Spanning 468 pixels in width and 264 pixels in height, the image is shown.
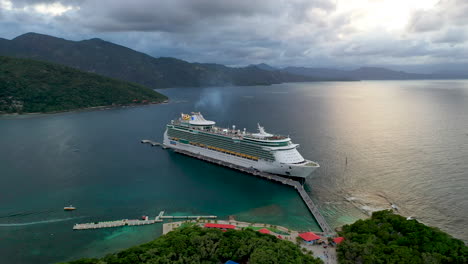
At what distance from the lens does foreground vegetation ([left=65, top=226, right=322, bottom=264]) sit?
26859mm

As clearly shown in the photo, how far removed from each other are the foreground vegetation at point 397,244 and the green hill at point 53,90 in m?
154

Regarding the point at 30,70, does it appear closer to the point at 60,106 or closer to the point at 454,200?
the point at 60,106

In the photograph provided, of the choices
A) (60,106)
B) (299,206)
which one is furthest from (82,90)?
(299,206)

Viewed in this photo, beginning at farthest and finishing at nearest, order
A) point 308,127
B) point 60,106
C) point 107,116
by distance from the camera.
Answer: point 60,106 < point 107,116 < point 308,127

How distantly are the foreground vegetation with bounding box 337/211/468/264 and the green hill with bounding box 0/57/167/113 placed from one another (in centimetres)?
15375

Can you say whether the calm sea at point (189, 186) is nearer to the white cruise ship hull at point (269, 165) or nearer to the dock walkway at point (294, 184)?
the dock walkway at point (294, 184)

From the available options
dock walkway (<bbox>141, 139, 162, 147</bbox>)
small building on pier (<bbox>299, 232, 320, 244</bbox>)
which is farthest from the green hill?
small building on pier (<bbox>299, 232, 320, 244</bbox>)

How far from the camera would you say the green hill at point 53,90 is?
458 ft

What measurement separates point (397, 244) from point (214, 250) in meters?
19.6

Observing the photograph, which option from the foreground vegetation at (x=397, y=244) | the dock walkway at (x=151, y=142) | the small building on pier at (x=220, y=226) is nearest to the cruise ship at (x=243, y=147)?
the dock walkway at (x=151, y=142)

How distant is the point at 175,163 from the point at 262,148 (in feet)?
75.2

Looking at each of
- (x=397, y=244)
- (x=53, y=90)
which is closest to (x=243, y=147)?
(x=397, y=244)

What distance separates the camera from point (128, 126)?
107m

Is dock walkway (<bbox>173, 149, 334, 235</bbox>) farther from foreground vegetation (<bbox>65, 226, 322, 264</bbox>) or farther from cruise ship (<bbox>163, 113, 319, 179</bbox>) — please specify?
foreground vegetation (<bbox>65, 226, 322, 264</bbox>)
